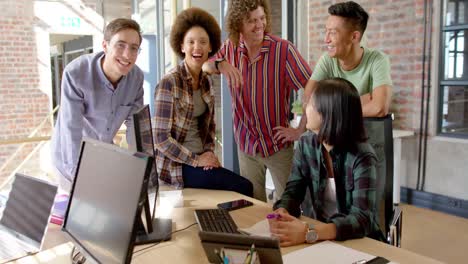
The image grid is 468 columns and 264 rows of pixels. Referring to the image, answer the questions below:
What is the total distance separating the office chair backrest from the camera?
5.83 ft

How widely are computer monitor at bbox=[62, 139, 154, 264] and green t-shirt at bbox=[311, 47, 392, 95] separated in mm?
1442

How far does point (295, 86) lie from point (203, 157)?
2.31 ft

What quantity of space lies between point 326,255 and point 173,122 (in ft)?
3.33

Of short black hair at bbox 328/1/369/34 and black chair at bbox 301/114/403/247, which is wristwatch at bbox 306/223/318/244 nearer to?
black chair at bbox 301/114/403/247

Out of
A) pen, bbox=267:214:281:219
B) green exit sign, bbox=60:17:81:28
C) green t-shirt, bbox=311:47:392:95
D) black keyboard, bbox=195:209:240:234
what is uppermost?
green exit sign, bbox=60:17:81:28

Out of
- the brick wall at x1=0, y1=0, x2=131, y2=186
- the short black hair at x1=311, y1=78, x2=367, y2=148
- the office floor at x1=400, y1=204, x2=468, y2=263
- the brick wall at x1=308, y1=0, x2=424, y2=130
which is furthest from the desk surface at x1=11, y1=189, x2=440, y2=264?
the brick wall at x1=0, y1=0, x2=131, y2=186

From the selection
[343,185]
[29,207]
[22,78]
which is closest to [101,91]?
[29,207]

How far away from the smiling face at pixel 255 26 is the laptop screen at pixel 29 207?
138 cm

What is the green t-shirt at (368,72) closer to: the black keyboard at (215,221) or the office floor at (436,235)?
the black keyboard at (215,221)

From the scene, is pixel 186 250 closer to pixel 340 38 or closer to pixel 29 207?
pixel 29 207

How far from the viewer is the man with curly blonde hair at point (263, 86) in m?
2.36

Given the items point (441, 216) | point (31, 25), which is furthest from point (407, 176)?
point (31, 25)

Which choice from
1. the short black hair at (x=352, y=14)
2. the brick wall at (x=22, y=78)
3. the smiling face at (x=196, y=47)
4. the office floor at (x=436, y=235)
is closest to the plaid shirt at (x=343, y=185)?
the smiling face at (x=196, y=47)

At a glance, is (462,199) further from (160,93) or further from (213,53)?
(160,93)
